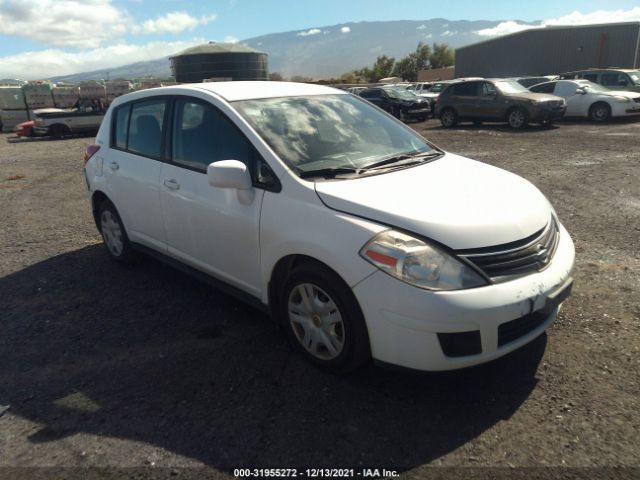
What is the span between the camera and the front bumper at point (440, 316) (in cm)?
251

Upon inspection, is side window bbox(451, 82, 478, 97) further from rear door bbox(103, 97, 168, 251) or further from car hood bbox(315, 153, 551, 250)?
car hood bbox(315, 153, 551, 250)

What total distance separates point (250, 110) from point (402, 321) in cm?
189

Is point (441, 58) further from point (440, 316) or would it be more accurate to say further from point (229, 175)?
point (440, 316)

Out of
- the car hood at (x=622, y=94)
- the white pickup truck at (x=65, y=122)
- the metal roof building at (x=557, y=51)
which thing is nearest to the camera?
the car hood at (x=622, y=94)

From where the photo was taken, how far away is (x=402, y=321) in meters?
2.56

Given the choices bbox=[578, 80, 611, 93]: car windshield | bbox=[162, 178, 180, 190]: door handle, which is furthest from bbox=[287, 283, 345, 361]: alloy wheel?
bbox=[578, 80, 611, 93]: car windshield

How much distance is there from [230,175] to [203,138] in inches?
30.7

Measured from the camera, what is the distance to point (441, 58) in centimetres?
7588

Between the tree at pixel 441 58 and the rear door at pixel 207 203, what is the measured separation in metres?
78.1

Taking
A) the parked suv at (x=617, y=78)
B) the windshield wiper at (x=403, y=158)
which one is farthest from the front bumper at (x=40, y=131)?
the parked suv at (x=617, y=78)

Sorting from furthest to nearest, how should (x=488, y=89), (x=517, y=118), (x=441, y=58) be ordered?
(x=441, y=58) < (x=488, y=89) < (x=517, y=118)

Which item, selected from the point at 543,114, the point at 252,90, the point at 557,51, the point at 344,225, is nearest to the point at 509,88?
the point at 543,114

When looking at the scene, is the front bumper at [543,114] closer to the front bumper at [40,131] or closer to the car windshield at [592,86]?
the car windshield at [592,86]

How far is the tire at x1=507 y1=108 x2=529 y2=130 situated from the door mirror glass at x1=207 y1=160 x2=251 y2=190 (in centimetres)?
1508
